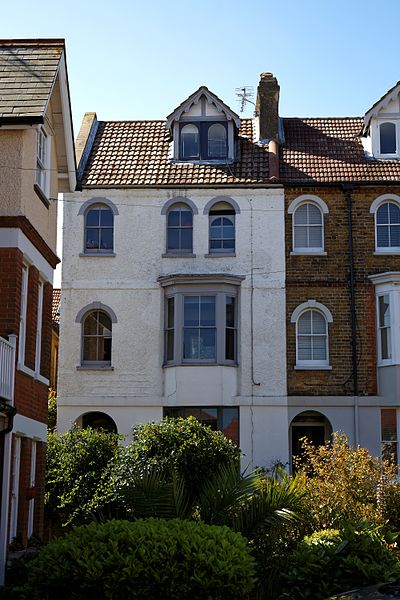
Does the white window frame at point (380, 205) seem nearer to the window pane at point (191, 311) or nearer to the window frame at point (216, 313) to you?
the window frame at point (216, 313)

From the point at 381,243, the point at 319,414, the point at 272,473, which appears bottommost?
the point at 272,473

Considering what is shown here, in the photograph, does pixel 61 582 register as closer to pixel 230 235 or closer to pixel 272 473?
pixel 272 473

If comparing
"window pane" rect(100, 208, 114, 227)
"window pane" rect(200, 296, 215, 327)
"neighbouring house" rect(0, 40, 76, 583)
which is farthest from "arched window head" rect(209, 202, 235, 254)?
"neighbouring house" rect(0, 40, 76, 583)

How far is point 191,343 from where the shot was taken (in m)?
26.5

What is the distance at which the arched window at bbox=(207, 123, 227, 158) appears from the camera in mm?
28453

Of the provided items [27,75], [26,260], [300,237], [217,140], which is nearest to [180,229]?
[217,140]

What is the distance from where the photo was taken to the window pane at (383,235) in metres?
27.0

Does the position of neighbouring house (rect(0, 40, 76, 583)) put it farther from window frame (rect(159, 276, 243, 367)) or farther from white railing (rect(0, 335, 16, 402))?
window frame (rect(159, 276, 243, 367))

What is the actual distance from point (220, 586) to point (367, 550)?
2.48 m

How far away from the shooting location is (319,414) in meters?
27.1

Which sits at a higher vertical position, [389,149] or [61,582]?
[389,149]

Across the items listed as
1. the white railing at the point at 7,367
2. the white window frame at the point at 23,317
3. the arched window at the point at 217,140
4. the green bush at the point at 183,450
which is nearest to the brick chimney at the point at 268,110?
the arched window at the point at 217,140

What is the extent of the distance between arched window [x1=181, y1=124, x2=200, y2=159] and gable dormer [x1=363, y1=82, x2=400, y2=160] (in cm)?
524

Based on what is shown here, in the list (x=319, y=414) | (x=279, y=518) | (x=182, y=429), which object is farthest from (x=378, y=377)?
(x=279, y=518)
